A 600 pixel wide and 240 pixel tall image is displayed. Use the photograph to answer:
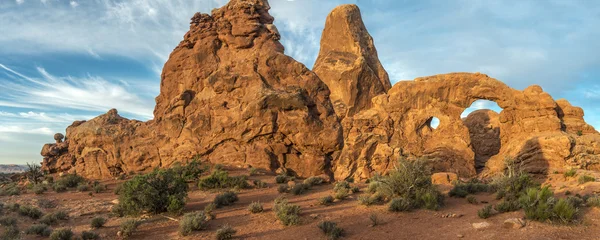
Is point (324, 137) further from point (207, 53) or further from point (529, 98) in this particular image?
point (529, 98)

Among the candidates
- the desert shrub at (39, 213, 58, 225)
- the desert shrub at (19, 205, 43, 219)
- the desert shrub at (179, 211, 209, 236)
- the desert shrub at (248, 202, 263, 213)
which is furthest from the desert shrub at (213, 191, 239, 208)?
the desert shrub at (19, 205, 43, 219)

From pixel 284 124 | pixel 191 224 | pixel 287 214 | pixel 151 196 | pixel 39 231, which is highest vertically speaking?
pixel 284 124

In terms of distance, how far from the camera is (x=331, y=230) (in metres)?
9.98

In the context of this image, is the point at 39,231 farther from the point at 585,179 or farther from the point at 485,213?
the point at 585,179

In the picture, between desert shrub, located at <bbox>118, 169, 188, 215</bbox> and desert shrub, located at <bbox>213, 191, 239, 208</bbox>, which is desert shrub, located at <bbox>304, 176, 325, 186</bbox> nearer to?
desert shrub, located at <bbox>213, 191, 239, 208</bbox>

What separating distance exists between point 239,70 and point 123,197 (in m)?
14.3

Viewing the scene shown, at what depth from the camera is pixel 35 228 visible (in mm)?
10664

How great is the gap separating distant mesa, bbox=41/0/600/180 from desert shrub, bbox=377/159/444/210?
32.9ft

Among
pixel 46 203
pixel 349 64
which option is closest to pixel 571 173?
pixel 349 64

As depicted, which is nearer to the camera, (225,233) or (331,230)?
(225,233)

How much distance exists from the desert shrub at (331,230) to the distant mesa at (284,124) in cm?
1280

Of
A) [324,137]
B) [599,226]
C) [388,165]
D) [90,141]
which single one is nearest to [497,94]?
[388,165]

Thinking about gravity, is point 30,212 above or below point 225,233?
above

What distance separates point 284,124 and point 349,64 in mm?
15167
